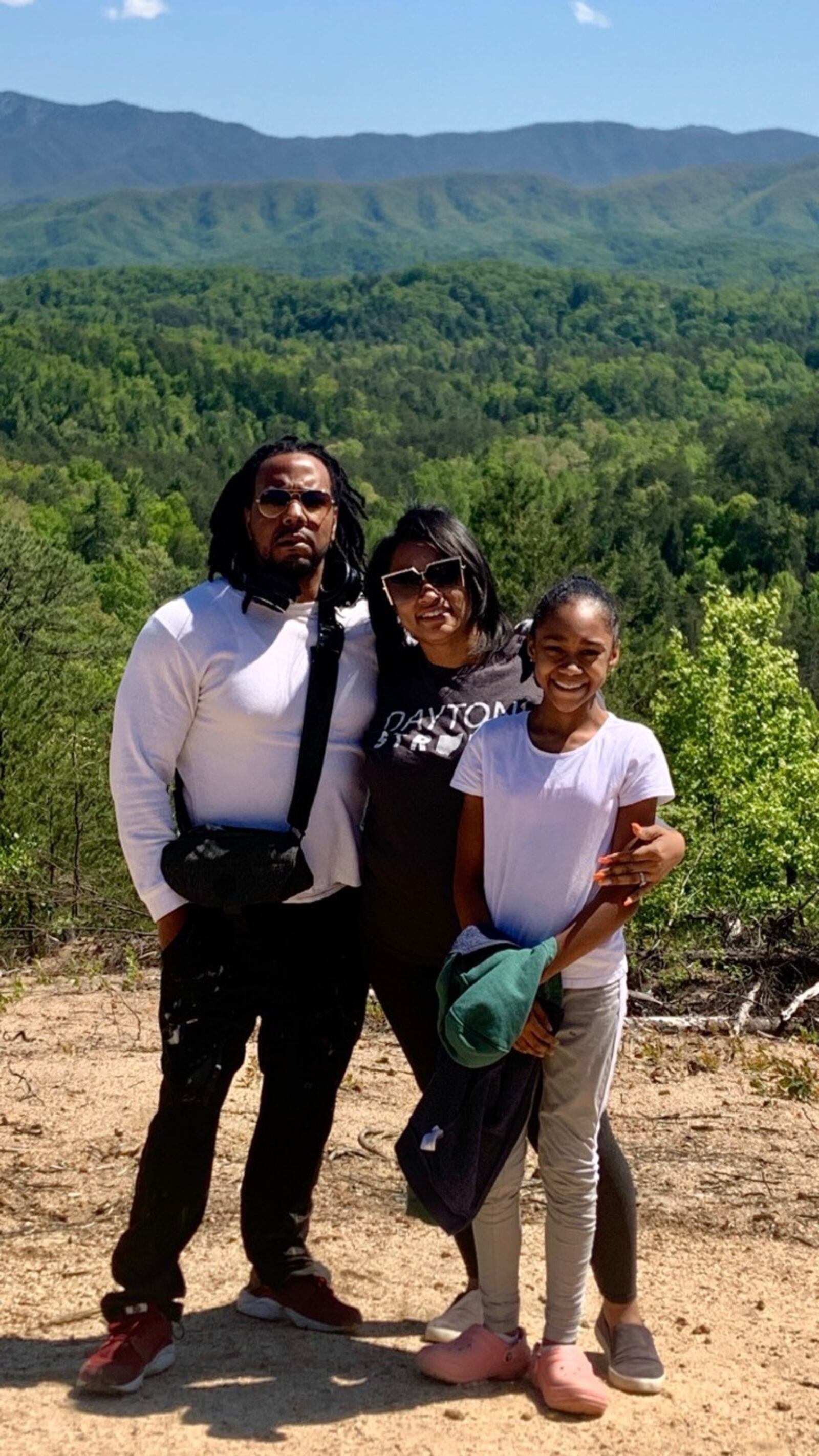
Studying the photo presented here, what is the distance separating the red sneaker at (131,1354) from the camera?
344 cm

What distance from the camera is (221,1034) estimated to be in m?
3.56

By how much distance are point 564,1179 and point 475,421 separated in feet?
555

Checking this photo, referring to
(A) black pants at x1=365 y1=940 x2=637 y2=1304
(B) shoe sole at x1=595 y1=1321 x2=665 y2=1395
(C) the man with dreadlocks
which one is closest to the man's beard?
(C) the man with dreadlocks

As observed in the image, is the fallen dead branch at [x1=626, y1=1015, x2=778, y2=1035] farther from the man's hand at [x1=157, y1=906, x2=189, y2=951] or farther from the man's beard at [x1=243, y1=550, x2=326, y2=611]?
the man's beard at [x1=243, y1=550, x2=326, y2=611]

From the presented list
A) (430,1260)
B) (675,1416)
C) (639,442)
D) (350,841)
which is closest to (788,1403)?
(675,1416)

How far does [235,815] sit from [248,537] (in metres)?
0.65

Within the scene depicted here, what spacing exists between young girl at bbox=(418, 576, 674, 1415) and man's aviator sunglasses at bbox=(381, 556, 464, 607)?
0.22 m

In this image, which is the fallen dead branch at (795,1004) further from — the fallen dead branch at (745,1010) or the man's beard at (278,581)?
the man's beard at (278,581)

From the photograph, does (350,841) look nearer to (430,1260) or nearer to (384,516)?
(430,1260)

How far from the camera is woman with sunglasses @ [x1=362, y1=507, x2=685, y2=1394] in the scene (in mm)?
3381

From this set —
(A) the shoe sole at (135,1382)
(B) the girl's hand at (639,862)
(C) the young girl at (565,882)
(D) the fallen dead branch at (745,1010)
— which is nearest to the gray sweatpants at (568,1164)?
(C) the young girl at (565,882)

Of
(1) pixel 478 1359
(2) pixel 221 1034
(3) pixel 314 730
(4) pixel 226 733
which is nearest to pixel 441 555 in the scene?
(3) pixel 314 730

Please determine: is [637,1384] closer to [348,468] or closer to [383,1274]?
[383,1274]

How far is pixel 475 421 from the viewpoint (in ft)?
554
